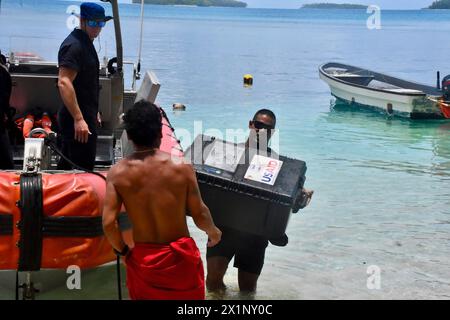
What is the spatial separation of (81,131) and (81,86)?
336mm

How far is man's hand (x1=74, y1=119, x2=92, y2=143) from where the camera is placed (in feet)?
17.9

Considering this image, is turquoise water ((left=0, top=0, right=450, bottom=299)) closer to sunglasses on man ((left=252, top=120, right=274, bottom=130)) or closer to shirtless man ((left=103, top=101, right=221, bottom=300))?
sunglasses on man ((left=252, top=120, right=274, bottom=130))

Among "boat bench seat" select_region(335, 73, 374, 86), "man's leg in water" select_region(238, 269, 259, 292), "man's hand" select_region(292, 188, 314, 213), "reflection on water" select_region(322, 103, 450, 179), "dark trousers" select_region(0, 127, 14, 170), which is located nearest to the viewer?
"man's hand" select_region(292, 188, 314, 213)

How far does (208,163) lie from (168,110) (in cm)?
1635

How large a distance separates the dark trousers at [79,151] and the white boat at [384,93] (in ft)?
48.8

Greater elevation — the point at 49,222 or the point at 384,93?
the point at 49,222

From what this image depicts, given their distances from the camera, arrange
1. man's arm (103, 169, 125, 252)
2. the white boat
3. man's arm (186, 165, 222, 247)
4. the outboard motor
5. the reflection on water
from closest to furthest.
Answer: man's arm (103, 169, 125, 252) → man's arm (186, 165, 222, 247) → the reflection on water → the outboard motor → the white boat

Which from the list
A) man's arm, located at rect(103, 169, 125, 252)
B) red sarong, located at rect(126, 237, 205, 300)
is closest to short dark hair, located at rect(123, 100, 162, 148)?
man's arm, located at rect(103, 169, 125, 252)

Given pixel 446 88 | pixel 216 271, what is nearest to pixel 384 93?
pixel 446 88

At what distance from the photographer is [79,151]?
5.66 m

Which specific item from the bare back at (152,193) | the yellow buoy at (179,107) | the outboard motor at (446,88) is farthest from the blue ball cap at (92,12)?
the yellow buoy at (179,107)

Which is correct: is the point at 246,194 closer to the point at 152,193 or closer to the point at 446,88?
the point at 152,193

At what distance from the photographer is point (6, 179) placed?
15.3 feet

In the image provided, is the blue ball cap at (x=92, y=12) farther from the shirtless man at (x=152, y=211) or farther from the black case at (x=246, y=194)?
the shirtless man at (x=152, y=211)
